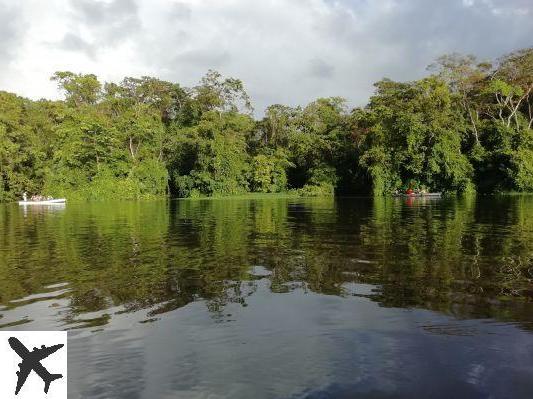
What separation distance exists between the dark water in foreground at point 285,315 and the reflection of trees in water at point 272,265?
0.18 feet

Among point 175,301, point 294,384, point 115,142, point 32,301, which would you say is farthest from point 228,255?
point 115,142

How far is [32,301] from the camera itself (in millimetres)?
8938

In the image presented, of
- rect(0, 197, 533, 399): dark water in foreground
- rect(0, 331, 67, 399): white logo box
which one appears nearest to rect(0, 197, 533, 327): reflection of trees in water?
rect(0, 197, 533, 399): dark water in foreground

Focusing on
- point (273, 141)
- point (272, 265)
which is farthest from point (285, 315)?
point (273, 141)

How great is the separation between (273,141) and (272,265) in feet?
180

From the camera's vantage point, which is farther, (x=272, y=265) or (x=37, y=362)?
(x=272, y=265)

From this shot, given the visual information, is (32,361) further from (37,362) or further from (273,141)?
(273,141)

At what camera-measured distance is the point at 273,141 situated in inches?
2611

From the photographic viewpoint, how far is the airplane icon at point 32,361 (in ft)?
14.0

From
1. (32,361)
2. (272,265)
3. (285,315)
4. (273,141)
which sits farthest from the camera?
(273,141)

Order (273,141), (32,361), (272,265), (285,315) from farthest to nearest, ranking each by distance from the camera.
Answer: (273,141) < (272,265) < (285,315) < (32,361)

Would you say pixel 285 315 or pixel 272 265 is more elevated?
pixel 272 265

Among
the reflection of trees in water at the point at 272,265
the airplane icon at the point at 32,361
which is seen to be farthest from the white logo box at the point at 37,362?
the reflection of trees in water at the point at 272,265

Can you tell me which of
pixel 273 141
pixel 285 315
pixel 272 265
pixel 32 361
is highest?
pixel 273 141
